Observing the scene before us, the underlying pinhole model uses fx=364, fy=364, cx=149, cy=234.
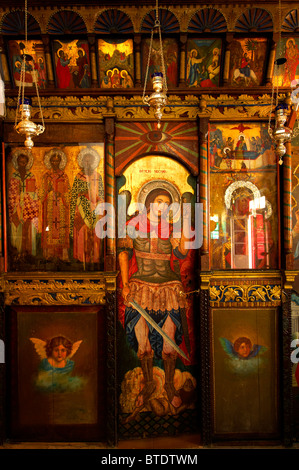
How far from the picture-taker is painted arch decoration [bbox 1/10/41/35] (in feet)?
18.2

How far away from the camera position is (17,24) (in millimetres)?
5574

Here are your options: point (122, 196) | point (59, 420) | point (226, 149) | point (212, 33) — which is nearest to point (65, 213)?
point (122, 196)

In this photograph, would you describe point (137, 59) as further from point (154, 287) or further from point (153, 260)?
point (154, 287)

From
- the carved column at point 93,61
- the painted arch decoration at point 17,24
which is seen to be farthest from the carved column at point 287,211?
the painted arch decoration at point 17,24

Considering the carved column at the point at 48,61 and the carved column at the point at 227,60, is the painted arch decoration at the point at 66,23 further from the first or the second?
the carved column at the point at 227,60

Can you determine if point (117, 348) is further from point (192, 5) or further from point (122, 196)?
point (192, 5)

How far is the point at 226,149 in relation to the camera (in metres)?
6.00

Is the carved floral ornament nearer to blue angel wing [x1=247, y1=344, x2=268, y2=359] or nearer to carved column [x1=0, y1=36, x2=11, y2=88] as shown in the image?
carved column [x1=0, y1=36, x2=11, y2=88]

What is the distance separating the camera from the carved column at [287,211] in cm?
575

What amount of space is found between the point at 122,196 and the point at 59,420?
368 centimetres

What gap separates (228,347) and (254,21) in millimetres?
5075

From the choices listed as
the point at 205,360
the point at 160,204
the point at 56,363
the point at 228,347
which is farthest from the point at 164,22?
the point at 56,363

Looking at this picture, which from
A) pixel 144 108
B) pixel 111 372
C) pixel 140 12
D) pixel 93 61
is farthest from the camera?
pixel 144 108

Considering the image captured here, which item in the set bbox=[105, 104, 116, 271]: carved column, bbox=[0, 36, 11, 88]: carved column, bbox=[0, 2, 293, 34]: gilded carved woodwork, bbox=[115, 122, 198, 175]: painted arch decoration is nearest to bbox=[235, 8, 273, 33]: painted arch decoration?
bbox=[0, 2, 293, 34]: gilded carved woodwork
